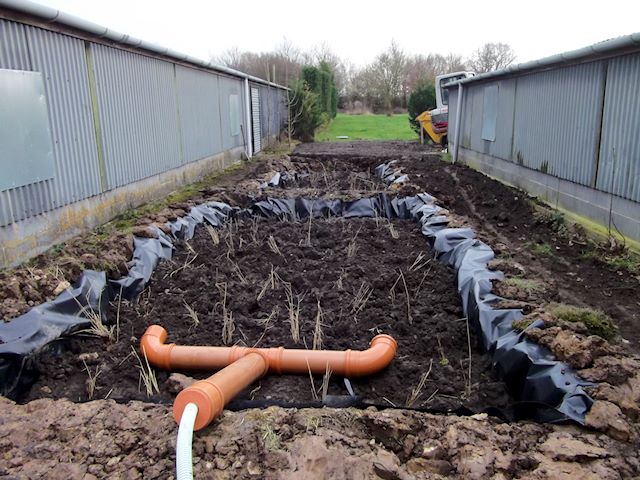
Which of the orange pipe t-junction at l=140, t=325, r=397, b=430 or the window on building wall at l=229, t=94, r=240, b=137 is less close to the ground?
the window on building wall at l=229, t=94, r=240, b=137

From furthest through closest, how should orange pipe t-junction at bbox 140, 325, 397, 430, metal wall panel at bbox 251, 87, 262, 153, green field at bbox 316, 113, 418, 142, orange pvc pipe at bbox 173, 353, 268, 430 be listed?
green field at bbox 316, 113, 418, 142
metal wall panel at bbox 251, 87, 262, 153
orange pipe t-junction at bbox 140, 325, 397, 430
orange pvc pipe at bbox 173, 353, 268, 430

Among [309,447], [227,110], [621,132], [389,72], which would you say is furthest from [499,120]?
[389,72]

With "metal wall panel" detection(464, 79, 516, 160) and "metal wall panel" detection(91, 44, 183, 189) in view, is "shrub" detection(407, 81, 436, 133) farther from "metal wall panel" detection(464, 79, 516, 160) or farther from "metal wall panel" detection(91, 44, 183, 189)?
"metal wall panel" detection(91, 44, 183, 189)

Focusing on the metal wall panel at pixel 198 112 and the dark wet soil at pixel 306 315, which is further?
the metal wall panel at pixel 198 112

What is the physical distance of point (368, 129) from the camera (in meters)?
31.5

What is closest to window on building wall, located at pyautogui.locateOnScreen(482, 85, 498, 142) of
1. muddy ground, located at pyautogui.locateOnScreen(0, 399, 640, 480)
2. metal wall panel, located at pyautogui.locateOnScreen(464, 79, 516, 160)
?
metal wall panel, located at pyautogui.locateOnScreen(464, 79, 516, 160)

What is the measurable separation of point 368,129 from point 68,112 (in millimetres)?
26428

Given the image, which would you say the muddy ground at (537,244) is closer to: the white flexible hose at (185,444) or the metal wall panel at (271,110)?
the white flexible hose at (185,444)

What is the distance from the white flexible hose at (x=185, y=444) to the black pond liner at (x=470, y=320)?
0.53 meters

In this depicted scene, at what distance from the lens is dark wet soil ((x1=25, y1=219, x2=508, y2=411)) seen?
3.40 meters

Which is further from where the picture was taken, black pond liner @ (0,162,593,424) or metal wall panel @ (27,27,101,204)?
metal wall panel @ (27,27,101,204)

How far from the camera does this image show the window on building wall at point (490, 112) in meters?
11.6

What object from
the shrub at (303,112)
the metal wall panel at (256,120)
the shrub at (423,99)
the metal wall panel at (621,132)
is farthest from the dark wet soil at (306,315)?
the shrub at (423,99)

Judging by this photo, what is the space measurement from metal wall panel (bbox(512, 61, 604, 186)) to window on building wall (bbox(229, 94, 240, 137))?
24.3ft
